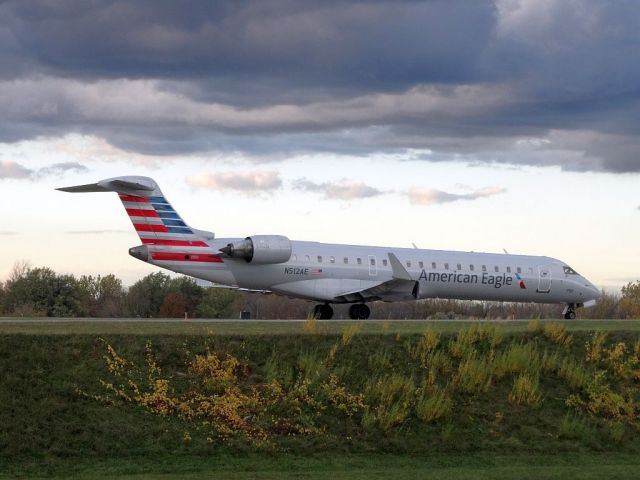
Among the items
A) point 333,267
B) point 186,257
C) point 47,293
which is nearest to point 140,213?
point 186,257

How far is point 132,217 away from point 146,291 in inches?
1769

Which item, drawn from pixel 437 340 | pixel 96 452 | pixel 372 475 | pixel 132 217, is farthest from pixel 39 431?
pixel 132 217

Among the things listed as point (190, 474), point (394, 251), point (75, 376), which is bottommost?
point (190, 474)

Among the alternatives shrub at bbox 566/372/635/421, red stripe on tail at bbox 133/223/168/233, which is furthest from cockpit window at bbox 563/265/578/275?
shrub at bbox 566/372/635/421

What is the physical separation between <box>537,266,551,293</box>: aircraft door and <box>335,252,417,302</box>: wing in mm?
6422

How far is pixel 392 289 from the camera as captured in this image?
38.5 metres

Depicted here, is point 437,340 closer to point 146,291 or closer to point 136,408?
point 136,408

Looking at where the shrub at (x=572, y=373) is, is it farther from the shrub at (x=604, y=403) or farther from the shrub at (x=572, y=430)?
the shrub at (x=572, y=430)

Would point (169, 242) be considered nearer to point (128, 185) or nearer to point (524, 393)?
point (128, 185)

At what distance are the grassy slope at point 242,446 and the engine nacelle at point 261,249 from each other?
15.1 metres

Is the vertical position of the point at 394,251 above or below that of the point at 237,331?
above

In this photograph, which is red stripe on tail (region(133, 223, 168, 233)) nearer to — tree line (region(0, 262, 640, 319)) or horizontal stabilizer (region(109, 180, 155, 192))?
horizontal stabilizer (region(109, 180, 155, 192))

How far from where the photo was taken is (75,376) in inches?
758

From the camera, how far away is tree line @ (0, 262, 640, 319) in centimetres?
6862
